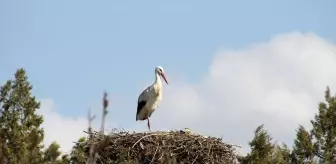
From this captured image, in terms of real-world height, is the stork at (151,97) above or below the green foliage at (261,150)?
above

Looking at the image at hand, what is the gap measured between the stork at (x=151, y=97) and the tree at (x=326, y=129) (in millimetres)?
3856

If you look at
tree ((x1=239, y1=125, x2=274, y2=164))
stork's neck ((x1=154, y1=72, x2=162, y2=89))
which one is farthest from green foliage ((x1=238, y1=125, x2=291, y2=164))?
stork's neck ((x1=154, y1=72, x2=162, y2=89))

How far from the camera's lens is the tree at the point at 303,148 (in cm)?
1919

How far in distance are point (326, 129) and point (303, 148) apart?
3.26 ft

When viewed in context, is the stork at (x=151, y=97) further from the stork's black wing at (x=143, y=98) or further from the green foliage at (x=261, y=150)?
the green foliage at (x=261, y=150)

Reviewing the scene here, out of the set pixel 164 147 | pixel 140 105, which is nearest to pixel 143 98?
pixel 140 105

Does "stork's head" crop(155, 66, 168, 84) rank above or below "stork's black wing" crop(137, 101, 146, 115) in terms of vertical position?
above

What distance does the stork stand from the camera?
18.5 meters

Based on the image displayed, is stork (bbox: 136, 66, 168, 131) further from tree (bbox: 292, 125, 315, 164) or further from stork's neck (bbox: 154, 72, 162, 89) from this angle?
tree (bbox: 292, 125, 315, 164)

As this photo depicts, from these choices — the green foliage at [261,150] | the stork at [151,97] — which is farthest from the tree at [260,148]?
the stork at [151,97]

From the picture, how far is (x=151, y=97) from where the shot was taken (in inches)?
730

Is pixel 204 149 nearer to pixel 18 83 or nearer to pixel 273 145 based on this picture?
pixel 273 145

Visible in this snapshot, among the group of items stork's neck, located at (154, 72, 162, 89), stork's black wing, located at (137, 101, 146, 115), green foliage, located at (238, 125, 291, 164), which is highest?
stork's neck, located at (154, 72, 162, 89)

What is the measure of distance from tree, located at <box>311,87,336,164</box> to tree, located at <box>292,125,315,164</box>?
189 millimetres
